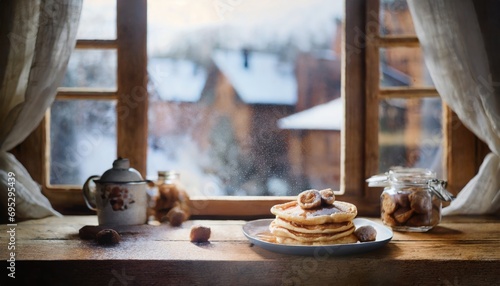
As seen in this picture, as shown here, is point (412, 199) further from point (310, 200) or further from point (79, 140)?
point (79, 140)

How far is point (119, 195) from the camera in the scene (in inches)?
52.4

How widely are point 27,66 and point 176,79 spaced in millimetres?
474

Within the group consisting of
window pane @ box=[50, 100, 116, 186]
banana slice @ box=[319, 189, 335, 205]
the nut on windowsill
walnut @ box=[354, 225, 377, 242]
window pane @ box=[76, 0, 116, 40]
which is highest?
window pane @ box=[76, 0, 116, 40]

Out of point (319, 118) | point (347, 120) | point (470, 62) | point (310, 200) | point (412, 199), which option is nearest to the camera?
point (310, 200)

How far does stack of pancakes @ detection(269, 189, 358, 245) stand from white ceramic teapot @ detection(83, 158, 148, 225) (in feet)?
1.47

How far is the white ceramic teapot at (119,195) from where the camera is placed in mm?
1329

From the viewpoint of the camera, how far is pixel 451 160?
61.4 inches

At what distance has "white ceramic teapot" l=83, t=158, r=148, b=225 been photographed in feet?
4.36

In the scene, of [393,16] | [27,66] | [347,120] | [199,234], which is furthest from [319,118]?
[27,66]

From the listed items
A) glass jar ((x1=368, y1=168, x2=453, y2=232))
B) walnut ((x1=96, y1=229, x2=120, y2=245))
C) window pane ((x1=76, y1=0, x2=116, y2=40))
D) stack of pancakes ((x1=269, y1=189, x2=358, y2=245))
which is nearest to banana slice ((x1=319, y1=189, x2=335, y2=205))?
stack of pancakes ((x1=269, y1=189, x2=358, y2=245))

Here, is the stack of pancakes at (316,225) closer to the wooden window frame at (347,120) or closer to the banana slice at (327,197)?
the banana slice at (327,197)

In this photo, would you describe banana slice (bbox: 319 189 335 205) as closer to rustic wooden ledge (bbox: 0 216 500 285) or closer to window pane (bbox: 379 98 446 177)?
rustic wooden ledge (bbox: 0 216 500 285)

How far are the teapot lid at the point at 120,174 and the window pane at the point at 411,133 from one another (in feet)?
2.76

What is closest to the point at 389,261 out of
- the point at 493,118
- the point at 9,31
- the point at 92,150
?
the point at 493,118
